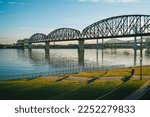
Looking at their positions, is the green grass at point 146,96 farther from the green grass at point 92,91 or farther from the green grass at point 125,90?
the green grass at point 92,91

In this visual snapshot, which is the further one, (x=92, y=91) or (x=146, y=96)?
(x=92, y=91)

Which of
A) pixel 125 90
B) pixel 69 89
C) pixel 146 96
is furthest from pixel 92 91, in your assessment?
pixel 146 96

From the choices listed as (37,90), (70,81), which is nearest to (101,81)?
(70,81)

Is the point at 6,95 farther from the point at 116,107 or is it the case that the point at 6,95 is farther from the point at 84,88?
the point at 116,107

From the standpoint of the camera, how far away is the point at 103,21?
182 m

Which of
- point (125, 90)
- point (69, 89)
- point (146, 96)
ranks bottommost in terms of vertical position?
point (69, 89)

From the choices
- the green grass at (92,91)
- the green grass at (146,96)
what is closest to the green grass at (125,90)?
the green grass at (92,91)

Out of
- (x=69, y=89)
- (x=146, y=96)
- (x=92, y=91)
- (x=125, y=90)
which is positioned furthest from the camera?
(x=69, y=89)

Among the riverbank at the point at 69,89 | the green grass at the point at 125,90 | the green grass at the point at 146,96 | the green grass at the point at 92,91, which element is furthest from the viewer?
the riverbank at the point at 69,89

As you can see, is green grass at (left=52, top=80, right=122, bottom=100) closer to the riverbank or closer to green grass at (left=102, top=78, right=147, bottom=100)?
the riverbank

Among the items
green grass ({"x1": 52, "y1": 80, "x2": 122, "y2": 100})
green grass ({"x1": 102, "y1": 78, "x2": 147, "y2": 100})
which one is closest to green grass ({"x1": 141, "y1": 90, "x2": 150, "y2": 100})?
green grass ({"x1": 102, "y1": 78, "x2": 147, "y2": 100})

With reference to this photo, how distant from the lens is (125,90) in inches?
1403

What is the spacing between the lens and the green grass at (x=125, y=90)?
106 ft

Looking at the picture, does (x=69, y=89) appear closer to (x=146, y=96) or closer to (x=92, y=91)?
(x=92, y=91)
